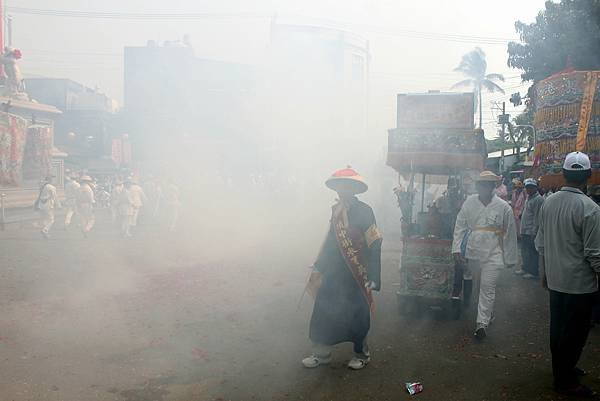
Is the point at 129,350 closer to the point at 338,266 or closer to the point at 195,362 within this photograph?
the point at 195,362

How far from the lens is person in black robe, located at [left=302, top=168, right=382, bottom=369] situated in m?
4.59

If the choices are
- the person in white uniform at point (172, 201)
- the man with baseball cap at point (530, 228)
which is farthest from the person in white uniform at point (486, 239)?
the person in white uniform at point (172, 201)

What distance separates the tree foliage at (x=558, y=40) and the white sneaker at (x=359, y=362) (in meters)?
10.4

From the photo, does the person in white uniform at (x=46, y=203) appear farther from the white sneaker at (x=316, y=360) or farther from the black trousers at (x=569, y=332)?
the black trousers at (x=569, y=332)

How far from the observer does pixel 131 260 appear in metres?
10.0

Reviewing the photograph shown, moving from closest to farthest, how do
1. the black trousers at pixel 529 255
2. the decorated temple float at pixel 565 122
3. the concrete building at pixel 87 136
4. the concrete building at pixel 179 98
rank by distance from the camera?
the decorated temple float at pixel 565 122, the black trousers at pixel 529 255, the concrete building at pixel 179 98, the concrete building at pixel 87 136

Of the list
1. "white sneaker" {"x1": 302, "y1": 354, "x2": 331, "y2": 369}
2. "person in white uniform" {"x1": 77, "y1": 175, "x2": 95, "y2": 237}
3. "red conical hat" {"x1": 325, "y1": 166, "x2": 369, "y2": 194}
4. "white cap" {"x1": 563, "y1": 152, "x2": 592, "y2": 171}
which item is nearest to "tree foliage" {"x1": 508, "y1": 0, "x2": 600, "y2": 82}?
"white cap" {"x1": 563, "y1": 152, "x2": 592, "y2": 171}

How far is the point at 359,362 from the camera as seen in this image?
460cm

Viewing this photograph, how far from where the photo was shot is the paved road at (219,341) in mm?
4164

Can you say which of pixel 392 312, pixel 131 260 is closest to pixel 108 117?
pixel 131 260

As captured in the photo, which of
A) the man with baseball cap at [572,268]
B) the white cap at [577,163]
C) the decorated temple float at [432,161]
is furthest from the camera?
the decorated temple float at [432,161]

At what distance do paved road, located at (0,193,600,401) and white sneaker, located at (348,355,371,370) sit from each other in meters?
0.06

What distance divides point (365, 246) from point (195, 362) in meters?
1.92

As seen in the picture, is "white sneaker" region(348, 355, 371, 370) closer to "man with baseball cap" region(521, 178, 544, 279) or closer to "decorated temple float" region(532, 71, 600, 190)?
"decorated temple float" region(532, 71, 600, 190)
